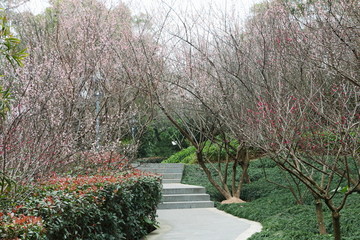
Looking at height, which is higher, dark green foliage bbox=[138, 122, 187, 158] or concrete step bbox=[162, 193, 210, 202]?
dark green foliage bbox=[138, 122, 187, 158]

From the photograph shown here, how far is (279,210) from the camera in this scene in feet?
29.9

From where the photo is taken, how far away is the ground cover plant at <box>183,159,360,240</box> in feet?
21.3

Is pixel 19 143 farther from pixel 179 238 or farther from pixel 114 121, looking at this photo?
pixel 114 121

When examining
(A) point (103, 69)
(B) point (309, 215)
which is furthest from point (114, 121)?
(B) point (309, 215)

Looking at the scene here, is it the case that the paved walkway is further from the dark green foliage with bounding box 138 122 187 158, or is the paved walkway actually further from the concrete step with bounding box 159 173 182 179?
the dark green foliage with bounding box 138 122 187 158

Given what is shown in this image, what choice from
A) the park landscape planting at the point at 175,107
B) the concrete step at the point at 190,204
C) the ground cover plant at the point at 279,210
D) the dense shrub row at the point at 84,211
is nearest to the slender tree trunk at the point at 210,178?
the park landscape planting at the point at 175,107

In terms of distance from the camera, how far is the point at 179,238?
7.02m

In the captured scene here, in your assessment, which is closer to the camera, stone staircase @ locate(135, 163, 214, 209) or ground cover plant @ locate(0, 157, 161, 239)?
ground cover plant @ locate(0, 157, 161, 239)

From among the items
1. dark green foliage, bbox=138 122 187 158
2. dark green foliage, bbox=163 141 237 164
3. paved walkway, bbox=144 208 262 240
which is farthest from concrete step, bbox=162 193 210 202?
dark green foliage, bbox=138 122 187 158

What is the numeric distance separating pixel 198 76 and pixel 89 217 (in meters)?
5.83

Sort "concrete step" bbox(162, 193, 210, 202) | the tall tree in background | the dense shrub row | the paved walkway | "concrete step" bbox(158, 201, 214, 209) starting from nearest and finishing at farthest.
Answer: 1. the dense shrub row
2. the paved walkway
3. the tall tree in background
4. "concrete step" bbox(158, 201, 214, 209)
5. "concrete step" bbox(162, 193, 210, 202)

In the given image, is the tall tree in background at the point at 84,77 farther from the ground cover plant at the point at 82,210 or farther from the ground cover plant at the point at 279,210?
the ground cover plant at the point at 279,210

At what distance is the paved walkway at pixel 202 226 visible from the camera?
7129 mm

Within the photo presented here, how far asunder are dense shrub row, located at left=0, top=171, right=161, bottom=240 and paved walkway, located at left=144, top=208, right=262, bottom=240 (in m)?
0.53
